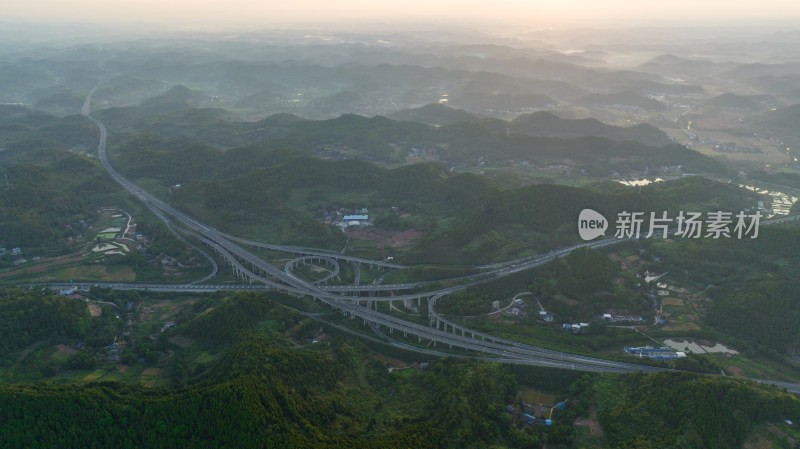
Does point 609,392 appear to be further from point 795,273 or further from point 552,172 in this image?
point 552,172

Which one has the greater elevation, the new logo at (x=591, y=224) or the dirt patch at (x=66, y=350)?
the new logo at (x=591, y=224)

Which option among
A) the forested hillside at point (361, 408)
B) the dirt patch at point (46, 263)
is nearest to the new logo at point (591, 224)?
the forested hillside at point (361, 408)

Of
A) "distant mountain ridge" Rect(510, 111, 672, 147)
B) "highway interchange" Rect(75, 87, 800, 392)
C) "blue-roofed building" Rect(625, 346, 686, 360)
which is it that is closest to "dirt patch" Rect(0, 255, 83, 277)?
"highway interchange" Rect(75, 87, 800, 392)

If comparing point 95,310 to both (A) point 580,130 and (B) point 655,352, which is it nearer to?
(B) point 655,352

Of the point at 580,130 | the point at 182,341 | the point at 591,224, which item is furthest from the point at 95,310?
the point at 580,130

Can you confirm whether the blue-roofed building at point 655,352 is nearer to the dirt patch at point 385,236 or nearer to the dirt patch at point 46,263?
the dirt patch at point 385,236

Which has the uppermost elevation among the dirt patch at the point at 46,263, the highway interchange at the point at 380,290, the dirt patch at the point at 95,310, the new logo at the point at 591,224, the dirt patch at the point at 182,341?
the new logo at the point at 591,224
